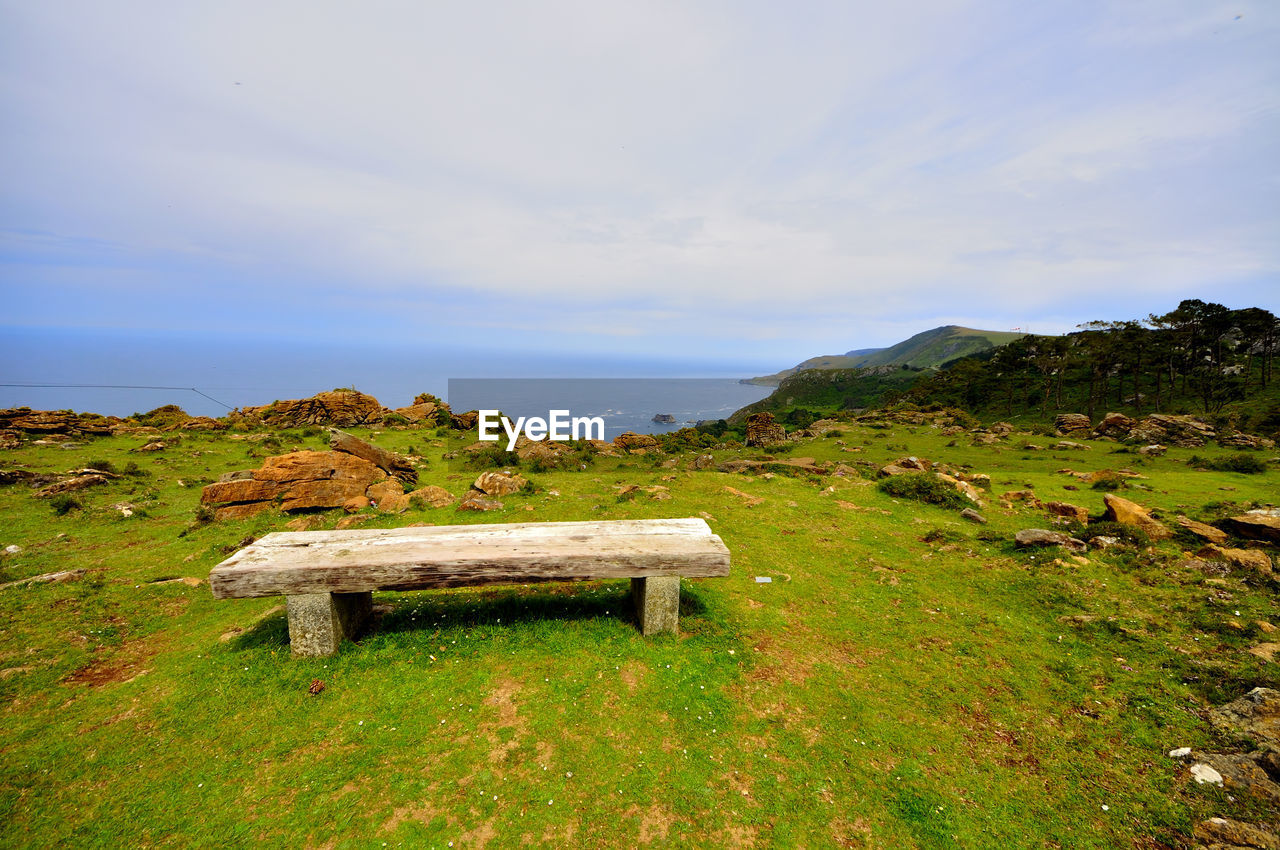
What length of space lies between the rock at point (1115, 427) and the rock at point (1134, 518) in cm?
2355

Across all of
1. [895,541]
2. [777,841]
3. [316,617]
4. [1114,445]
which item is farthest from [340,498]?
[1114,445]

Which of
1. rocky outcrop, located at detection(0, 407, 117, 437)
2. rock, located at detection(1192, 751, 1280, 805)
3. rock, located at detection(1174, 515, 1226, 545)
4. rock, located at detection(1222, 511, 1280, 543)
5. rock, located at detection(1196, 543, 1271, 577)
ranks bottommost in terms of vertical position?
rock, located at detection(1192, 751, 1280, 805)

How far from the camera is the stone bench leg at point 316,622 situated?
5434 millimetres

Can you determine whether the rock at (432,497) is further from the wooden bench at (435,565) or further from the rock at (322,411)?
the rock at (322,411)

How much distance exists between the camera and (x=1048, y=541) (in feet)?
28.9

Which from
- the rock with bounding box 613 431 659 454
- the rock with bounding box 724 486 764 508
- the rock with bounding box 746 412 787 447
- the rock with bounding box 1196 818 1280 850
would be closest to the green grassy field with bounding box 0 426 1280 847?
the rock with bounding box 1196 818 1280 850

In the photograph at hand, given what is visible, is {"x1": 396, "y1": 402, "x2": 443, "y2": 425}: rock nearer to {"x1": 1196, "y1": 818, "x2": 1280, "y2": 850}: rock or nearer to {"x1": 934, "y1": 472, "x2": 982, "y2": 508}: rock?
{"x1": 934, "y1": 472, "x2": 982, "y2": 508}: rock

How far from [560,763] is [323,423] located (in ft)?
99.1

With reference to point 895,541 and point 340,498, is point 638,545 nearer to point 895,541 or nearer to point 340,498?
point 895,541

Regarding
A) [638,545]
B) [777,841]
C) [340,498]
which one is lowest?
[777,841]

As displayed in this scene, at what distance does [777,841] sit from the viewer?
144 inches

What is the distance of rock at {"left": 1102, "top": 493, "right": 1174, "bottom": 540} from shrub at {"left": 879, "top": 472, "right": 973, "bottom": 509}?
2.80 m

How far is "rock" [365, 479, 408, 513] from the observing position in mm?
11567

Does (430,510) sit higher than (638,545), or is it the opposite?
(638,545)
